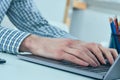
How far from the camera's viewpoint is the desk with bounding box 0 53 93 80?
1.92 ft

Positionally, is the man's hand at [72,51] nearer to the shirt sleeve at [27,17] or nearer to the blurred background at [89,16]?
the shirt sleeve at [27,17]

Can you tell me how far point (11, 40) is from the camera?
86 centimetres

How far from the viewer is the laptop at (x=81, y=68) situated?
0.63 meters

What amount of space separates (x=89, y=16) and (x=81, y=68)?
1886mm

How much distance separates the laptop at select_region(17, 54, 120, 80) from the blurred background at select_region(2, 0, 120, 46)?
154cm

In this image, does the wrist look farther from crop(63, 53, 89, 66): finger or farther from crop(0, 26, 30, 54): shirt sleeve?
crop(63, 53, 89, 66): finger

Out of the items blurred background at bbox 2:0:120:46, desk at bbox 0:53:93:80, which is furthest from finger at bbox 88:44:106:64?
blurred background at bbox 2:0:120:46

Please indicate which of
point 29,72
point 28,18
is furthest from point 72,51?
point 28,18

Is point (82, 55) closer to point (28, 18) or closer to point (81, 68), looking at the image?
point (81, 68)

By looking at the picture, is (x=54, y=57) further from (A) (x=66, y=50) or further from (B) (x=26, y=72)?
(B) (x=26, y=72)

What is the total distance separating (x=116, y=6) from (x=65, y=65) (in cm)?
188

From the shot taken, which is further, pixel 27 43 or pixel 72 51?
pixel 27 43

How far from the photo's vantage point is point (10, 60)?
749mm

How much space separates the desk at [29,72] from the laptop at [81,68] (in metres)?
0.02
